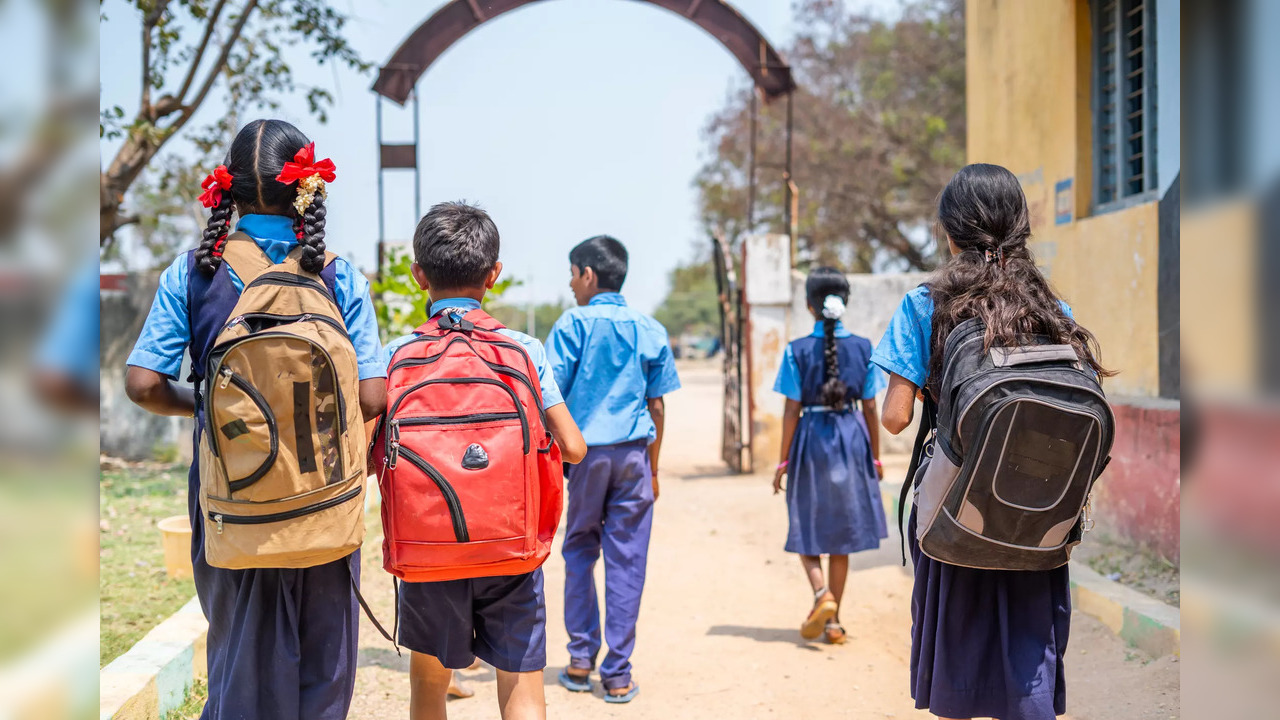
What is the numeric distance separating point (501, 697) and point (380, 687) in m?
1.86

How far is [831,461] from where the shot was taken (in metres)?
4.93

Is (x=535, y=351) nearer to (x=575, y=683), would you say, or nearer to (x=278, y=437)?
(x=278, y=437)

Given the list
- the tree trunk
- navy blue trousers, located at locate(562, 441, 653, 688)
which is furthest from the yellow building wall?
the tree trunk

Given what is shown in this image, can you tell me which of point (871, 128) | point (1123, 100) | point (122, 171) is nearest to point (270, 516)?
point (1123, 100)

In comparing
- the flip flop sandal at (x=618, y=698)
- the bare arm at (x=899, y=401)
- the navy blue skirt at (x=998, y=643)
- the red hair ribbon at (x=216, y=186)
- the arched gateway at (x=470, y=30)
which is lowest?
the flip flop sandal at (x=618, y=698)

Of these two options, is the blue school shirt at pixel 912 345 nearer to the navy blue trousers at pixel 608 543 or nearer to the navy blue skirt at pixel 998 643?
the navy blue skirt at pixel 998 643

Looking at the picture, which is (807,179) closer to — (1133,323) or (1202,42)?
(1133,323)

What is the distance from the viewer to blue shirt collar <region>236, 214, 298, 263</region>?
2.38 metres

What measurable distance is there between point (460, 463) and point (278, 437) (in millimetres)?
439

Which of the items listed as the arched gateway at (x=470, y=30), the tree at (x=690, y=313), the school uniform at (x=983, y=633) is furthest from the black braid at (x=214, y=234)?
the tree at (x=690, y=313)

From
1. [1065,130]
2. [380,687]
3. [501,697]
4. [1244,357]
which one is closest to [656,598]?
[380,687]

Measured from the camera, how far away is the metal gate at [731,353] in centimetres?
1075

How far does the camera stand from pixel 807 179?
2281 cm

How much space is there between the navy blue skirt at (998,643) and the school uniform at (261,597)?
1465mm
